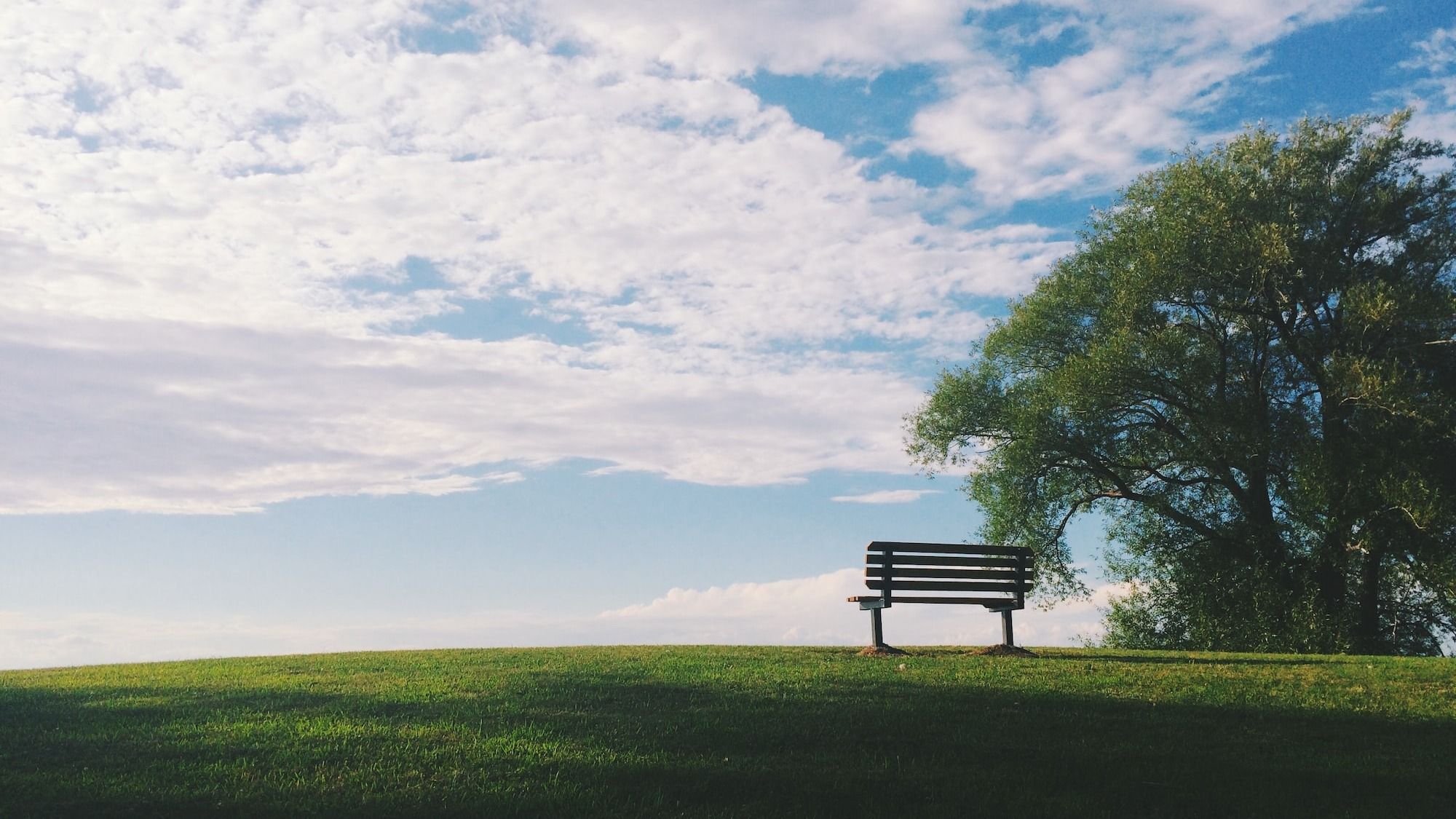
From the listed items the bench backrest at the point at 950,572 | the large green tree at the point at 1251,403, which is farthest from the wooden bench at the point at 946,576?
the large green tree at the point at 1251,403

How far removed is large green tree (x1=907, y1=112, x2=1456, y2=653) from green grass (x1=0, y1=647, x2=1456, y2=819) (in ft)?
33.6

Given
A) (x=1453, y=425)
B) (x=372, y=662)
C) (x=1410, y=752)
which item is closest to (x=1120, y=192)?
(x=1453, y=425)

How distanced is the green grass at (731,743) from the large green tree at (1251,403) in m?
10.2

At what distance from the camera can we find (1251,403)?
87.5ft

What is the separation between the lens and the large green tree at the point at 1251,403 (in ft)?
80.8

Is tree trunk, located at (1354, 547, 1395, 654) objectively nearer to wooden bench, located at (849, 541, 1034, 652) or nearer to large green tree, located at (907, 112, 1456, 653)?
large green tree, located at (907, 112, 1456, 653)

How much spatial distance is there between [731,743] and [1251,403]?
71.7 feet

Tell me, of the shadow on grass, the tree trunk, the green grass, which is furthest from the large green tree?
the green grass

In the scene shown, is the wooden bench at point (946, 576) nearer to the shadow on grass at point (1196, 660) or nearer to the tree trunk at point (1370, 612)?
the shadow on grass at point (1196, 660)

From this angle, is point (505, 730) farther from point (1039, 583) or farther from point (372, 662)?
point (1039, 583)

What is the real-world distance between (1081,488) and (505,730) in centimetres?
2220

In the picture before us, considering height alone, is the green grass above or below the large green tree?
below

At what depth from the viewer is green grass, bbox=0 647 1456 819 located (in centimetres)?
828

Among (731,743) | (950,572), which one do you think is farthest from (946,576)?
(731,743)
